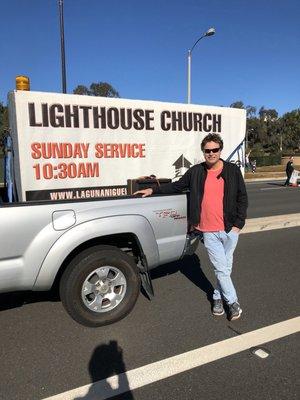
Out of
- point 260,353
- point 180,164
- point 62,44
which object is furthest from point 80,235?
point 62,44

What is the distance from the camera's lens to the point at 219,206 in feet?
12.2

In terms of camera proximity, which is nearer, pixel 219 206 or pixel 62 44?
pixel 219 206

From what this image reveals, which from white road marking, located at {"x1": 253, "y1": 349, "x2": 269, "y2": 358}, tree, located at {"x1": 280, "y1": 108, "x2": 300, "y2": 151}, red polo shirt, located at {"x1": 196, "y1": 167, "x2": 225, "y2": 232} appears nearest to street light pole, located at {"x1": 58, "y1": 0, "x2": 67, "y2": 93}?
red polo shirt, located at {"x1": 196, "y1": 167, "x2": 225, "y2": 232}

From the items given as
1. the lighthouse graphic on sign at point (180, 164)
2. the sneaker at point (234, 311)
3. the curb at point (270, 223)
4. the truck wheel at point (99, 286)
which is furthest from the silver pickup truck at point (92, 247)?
the curb at point (270, 223)

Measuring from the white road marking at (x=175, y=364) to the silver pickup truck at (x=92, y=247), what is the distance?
821 millimetres

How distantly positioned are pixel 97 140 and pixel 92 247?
1581 mm

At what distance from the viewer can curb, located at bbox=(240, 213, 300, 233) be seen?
789 cm

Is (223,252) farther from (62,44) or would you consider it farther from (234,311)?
(62,44)

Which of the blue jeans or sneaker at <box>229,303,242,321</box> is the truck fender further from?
sneaker at <box>229,303,242,321</box>

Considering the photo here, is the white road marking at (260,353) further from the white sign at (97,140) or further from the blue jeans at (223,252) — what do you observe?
the white sign at (97,140)

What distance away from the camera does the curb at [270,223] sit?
25.9ft

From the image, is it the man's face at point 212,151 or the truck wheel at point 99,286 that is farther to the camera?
the man's face at point 212,151

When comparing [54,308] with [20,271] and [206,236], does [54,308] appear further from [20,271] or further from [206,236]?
[206,236]

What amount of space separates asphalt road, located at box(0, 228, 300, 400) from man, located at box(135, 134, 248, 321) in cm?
50
